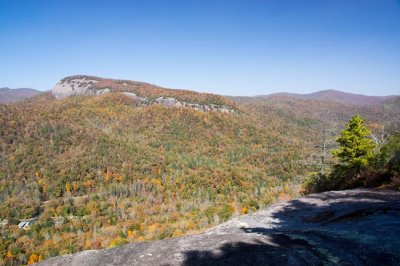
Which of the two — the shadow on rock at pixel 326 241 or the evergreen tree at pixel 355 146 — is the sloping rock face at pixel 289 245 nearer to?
the shadow on rock at pixel 326 241

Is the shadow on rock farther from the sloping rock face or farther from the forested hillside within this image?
Result: the forested hillside

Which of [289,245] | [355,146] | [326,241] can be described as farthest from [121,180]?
[326,241]

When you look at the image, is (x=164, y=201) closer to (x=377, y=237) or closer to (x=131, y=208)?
(x=131, y=208)

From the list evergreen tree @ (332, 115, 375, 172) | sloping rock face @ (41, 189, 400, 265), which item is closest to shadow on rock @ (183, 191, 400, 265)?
sloping rock face @ (41, 189, 400, 265)

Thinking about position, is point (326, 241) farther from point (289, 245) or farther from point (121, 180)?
point (121, 180)

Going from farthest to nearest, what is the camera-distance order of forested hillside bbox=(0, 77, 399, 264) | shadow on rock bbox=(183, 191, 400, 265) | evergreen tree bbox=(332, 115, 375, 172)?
1. forested hillside bbox=(0, 77, 399, 264)
2. evergreen tree bbox=(332, 115, 375, 172)
3. shadow on rock bbox=(183, 191, 400, 265)

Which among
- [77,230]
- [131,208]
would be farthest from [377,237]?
[131,208]
